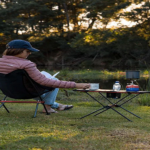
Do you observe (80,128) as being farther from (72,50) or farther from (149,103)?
(72,50)

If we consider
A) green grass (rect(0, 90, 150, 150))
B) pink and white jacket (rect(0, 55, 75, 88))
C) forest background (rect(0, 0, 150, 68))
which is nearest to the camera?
green grass (rect(0, 90, 150, 150))

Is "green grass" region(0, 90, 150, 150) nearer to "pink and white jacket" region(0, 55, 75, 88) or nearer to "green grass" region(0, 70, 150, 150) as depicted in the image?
"green grass" region(0, 70, 150, 150)

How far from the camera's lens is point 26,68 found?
4.09m

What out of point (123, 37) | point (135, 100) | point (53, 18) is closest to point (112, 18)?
point (123, 37)

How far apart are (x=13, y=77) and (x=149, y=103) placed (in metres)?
3.50

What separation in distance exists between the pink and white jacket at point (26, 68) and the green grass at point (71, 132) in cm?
46

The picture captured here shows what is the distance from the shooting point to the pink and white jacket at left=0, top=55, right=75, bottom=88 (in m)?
4.09

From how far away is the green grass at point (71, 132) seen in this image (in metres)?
2.89

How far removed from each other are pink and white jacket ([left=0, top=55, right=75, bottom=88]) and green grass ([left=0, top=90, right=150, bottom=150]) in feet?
1.50

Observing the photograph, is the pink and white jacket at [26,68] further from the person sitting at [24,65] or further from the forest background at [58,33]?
the forest background at [58,33]

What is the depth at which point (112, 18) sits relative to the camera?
19.2 meters

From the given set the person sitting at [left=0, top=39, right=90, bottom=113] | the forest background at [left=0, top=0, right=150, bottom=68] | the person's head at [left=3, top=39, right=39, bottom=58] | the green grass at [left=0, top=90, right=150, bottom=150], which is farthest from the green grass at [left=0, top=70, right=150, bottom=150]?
the forest background at [left=0, top=0, right=150, bottom=68]

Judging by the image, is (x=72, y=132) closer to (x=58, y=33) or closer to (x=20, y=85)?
(x=20, y=85)

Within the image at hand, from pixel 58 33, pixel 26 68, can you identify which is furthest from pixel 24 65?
pixel 58 33
